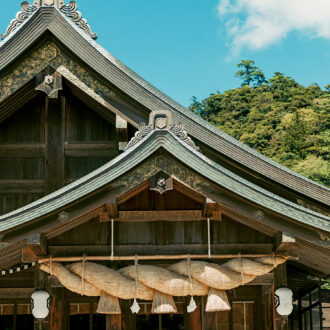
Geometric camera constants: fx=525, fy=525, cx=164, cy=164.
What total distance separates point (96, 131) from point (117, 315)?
3.10m

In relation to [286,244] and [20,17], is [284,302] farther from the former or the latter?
[20,17]

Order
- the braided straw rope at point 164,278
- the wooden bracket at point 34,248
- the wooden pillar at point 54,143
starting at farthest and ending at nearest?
the wooden pillar at point 54,143
the braided straw rope at point 164,278
the wooden bracket at point 34,248

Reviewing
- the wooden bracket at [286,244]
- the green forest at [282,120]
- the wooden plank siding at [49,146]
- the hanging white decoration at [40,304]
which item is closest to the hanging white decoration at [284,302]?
the wooden bracket at [286,244]

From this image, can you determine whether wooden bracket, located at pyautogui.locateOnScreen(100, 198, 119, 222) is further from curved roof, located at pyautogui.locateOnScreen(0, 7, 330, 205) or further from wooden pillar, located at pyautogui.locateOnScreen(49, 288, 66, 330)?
A: curved roof, located at pyautogui.locateOnScreen(0, 7, 330, 205)

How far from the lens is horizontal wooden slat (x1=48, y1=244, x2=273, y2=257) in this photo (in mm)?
7195

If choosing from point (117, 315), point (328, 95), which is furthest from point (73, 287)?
point (328, 95)

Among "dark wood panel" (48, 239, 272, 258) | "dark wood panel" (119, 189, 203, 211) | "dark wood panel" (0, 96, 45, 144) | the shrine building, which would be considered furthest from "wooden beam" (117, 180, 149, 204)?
"dark wood panel" (0, 96, 45, 144)

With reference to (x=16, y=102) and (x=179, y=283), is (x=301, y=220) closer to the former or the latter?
(x=179, y=283)

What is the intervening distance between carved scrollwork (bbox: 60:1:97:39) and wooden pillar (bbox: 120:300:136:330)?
418 centimetres

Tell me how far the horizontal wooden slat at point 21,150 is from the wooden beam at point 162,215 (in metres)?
2.16

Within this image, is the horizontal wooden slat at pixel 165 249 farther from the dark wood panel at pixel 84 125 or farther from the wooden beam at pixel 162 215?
the dark wood panel at pixel 84 125

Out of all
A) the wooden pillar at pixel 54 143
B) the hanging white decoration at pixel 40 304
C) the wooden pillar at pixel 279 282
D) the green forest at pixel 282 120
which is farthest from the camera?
the green forest at pixel 282 120

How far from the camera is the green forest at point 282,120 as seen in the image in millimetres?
49781

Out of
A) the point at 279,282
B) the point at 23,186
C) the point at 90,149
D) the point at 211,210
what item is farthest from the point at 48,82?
the point at 279,282
